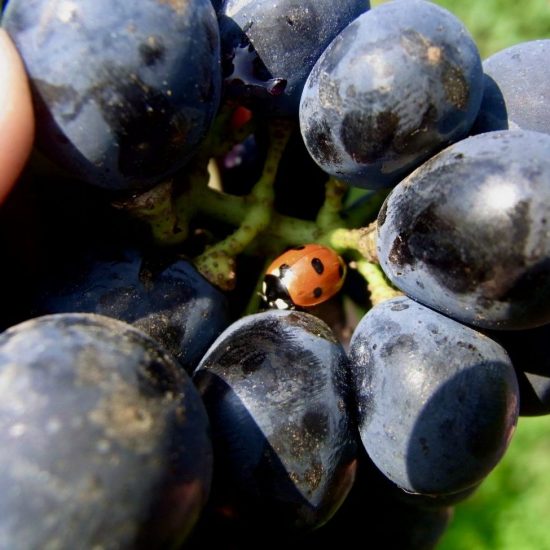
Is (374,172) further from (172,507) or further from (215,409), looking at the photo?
(172,507)

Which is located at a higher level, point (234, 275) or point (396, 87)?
point (396, 87)

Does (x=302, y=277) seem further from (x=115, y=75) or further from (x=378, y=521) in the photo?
(x=378, y=521)

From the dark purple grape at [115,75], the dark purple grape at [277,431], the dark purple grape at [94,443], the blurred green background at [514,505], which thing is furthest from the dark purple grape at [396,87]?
the blurred green background at [514,505]

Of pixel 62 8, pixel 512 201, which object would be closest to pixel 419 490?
pixel 512 201

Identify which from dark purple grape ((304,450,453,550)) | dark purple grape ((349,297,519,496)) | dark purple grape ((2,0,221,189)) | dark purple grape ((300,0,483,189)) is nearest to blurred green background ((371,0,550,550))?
dark purple grape ((304,450,453,550))

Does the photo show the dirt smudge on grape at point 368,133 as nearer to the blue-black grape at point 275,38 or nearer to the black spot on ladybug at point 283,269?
the blue-black grape at point 275,38

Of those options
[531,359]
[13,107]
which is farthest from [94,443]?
[531,359]
